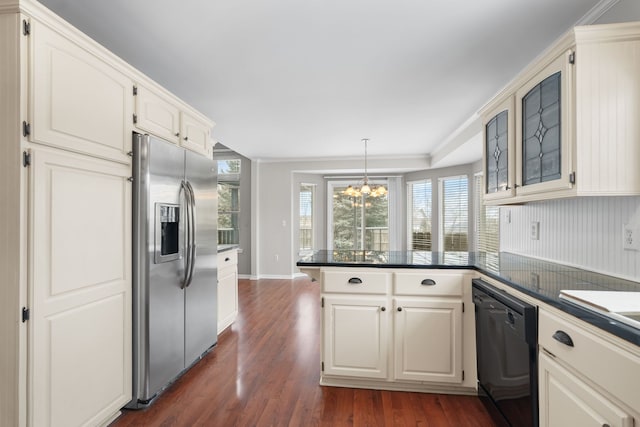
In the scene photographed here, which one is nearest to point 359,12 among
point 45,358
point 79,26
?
point 79,26

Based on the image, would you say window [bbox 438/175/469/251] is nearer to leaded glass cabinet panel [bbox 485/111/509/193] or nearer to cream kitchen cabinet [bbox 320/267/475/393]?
leaded glass cabinet panel [bbox 485/111/509/193]

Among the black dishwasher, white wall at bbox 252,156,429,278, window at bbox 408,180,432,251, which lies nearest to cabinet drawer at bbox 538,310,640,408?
the black dishwasher

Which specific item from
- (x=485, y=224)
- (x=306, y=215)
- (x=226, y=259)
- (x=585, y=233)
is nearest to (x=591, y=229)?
(x=585, y=233)

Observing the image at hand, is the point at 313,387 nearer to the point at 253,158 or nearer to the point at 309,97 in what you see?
the point at 309,97

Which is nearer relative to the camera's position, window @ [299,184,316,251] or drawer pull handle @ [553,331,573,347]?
drawer pull handle @ [553,331,573,347]

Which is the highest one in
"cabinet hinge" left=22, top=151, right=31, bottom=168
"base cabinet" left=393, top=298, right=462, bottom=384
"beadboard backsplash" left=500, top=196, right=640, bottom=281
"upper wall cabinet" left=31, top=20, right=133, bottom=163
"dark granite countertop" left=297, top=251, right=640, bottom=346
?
"upper wall cabinet" left=31, top=20, right=133, bottom=163

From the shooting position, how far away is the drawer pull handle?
4.00 feet

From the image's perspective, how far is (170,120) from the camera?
2.50 m

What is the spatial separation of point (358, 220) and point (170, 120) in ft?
17.3

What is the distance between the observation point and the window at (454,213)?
5989 mm

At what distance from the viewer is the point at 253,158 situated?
6406 mm

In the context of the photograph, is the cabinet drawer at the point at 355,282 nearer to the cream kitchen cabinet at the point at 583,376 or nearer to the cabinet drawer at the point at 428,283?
the cabinet drawer at the point at 428,283

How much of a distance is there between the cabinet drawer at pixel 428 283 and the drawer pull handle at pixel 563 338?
0.93m

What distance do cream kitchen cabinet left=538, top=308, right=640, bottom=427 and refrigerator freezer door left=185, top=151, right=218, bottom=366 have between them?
227 cm
